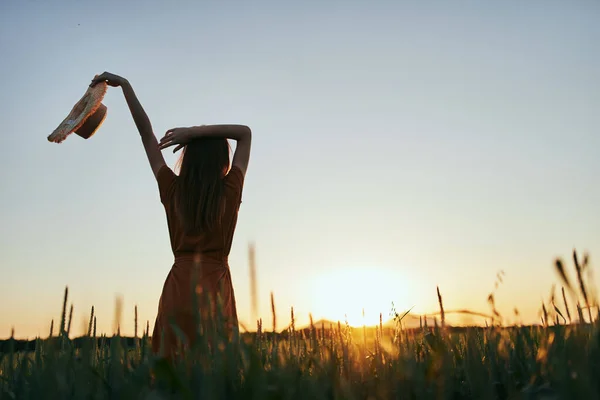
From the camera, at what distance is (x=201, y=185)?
4.13 metres

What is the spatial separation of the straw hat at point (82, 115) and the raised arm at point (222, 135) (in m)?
1.30

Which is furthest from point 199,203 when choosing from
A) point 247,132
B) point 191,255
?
point 247,132

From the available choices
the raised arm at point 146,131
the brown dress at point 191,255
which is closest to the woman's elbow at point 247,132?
the brown dress at point 191,255

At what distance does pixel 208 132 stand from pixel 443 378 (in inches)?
132

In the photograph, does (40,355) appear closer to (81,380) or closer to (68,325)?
(68,325)

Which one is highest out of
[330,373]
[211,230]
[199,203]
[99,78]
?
[99,78]

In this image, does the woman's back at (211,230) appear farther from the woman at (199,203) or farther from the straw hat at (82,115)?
the straw hat at (82,115)

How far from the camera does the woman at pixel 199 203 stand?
13.2 feet

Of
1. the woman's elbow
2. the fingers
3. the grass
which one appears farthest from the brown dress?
the grass

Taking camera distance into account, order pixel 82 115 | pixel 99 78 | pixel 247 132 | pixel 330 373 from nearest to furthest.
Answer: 1. pixel 330 373
2. pixel 247 132
3. pixel 99 78
4. pixel 82 115

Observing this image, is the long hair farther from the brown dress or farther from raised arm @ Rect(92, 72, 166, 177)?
raised arm @ Rect(92, 72, 166, 177)

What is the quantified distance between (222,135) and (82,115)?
1795mm

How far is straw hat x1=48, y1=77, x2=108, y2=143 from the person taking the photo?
17.2 feet

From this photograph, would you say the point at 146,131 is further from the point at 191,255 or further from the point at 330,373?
the point at 330,373
